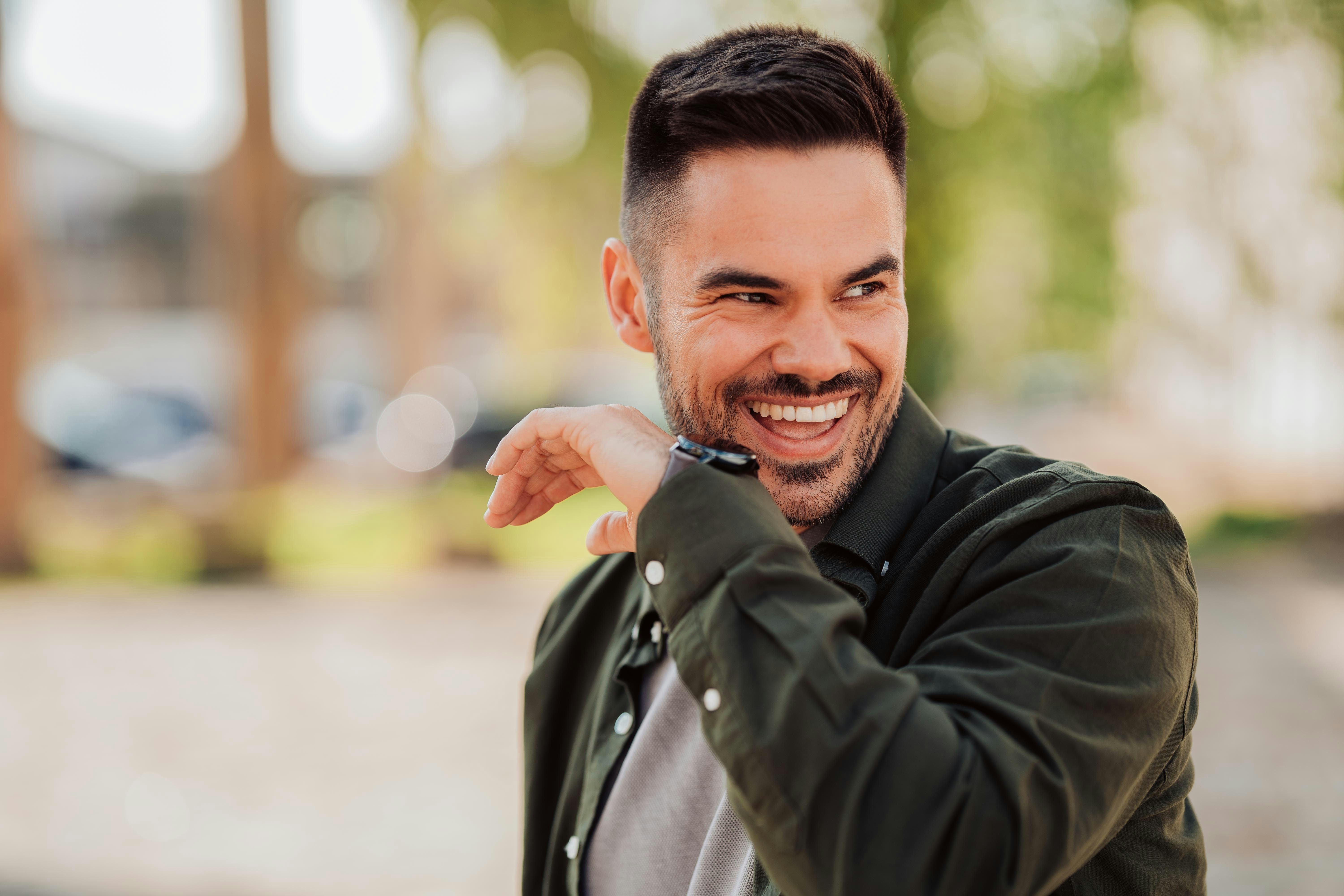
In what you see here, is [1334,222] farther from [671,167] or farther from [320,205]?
[320,205]

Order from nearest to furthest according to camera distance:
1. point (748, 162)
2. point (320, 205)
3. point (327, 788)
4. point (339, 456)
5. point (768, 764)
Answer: point (768, 764) → point (748, 162) → point (327, 788) → point (339, 456) → point (320, 205)

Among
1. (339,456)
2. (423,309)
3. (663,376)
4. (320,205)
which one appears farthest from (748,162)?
(320,205)

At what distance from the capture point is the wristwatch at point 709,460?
132 centimetres

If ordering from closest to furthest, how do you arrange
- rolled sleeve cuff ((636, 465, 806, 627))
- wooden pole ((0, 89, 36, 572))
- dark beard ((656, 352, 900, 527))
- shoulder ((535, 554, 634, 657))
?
rolled sleeve cuff ((636, 465, 806, 627))
dark beard ((656, 352, 900, 527))
shoulder ((535, 554, 634, 657))
wooden pole ((0, 89, 36, 572))

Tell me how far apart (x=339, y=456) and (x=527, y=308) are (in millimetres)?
6251

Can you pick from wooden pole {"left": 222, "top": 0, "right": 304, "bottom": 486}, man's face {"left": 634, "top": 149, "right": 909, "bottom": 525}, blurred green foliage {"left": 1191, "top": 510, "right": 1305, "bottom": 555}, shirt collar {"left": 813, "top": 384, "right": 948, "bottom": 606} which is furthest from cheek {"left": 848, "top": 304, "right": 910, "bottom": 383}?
wooden pole {"left": 222, "top": 0, "right": 304, "bottom": 486}

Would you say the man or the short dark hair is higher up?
the short dark hair

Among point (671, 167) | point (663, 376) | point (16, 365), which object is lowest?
point (16, 365)

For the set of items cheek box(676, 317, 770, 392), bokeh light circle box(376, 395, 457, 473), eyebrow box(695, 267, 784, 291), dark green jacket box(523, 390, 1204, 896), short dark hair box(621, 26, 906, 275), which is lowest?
bokeh light circle box(376, 395, 457, 473)

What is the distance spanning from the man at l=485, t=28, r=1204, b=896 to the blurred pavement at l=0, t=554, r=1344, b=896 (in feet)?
10.4

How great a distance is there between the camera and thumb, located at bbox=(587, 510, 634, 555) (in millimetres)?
1501

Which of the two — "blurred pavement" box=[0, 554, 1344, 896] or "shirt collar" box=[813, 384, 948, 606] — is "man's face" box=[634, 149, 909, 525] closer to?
"shirt collar" box=[813, 384, 948, 606]

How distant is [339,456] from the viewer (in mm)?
16578

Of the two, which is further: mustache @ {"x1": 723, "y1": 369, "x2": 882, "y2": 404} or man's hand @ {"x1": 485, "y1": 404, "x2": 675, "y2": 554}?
mustache @ {"x1": 723, "y1": 369, "x2": 882, "y2": 404}
